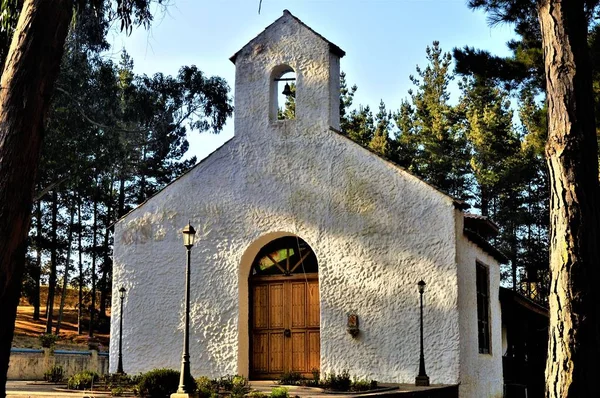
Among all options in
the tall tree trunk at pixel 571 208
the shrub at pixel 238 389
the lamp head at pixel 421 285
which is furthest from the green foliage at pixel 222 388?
the tall tree trunk at pixel 571 208

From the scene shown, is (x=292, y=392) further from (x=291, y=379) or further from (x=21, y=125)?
(x=21, y=125)

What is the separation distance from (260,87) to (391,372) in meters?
7.50

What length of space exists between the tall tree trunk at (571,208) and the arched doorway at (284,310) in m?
9.88

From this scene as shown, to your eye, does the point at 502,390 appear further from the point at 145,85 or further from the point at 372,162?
the point at 145,85

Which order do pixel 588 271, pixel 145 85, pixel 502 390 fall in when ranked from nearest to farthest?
pixel 588 271, pixel 502 390, pixel 145 85

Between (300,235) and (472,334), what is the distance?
4.48 metres

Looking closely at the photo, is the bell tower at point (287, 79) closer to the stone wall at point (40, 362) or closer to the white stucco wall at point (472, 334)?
the white stucco wall at point (472, 334)

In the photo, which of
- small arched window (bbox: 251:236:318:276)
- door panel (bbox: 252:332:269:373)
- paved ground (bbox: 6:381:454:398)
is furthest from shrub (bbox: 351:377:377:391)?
small arched window (bbox: 251:236:318:276)

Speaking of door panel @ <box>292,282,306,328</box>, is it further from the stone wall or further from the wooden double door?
the stone wall

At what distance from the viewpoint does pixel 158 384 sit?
13.7 meters

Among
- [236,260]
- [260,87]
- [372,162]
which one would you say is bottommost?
[236,260]

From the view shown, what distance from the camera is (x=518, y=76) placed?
19.2m

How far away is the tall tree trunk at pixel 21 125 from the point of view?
7.23 meters

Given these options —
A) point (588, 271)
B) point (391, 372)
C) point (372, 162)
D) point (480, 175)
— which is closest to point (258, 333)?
point (391, 372)
